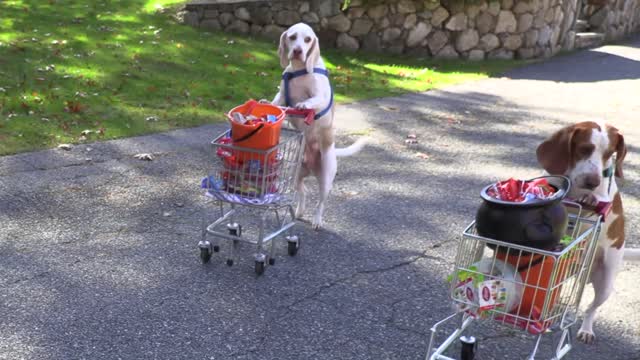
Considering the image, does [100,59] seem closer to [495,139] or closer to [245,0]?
[245,0]

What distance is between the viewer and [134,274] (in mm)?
4844

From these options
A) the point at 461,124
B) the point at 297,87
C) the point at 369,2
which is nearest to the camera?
the point at 297,87

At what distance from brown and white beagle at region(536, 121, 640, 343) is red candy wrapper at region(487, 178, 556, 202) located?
0.93 ft

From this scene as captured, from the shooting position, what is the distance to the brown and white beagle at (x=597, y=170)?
3705mm

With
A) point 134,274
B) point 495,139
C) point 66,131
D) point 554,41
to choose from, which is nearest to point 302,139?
point 134,274

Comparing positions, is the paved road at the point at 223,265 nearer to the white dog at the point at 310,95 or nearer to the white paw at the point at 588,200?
the white dog at the point at 310,95

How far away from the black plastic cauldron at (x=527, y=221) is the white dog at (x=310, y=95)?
7.08 ft

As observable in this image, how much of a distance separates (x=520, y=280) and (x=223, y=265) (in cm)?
225

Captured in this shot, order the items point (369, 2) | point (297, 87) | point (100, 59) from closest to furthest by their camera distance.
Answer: point (297, 87) < point (100, 59) < point (369, 2)

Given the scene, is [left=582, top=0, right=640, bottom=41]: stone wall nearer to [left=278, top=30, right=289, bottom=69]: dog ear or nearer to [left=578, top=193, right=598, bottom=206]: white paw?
[left=278, top=30, right=289, bottom=69]: dog ear

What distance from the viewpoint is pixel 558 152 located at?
12.6 feet

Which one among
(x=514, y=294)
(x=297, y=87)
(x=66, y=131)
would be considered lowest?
(x=66, y=131)

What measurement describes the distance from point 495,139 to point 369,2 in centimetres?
581

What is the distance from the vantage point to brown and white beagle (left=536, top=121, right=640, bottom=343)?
3.71 meters
